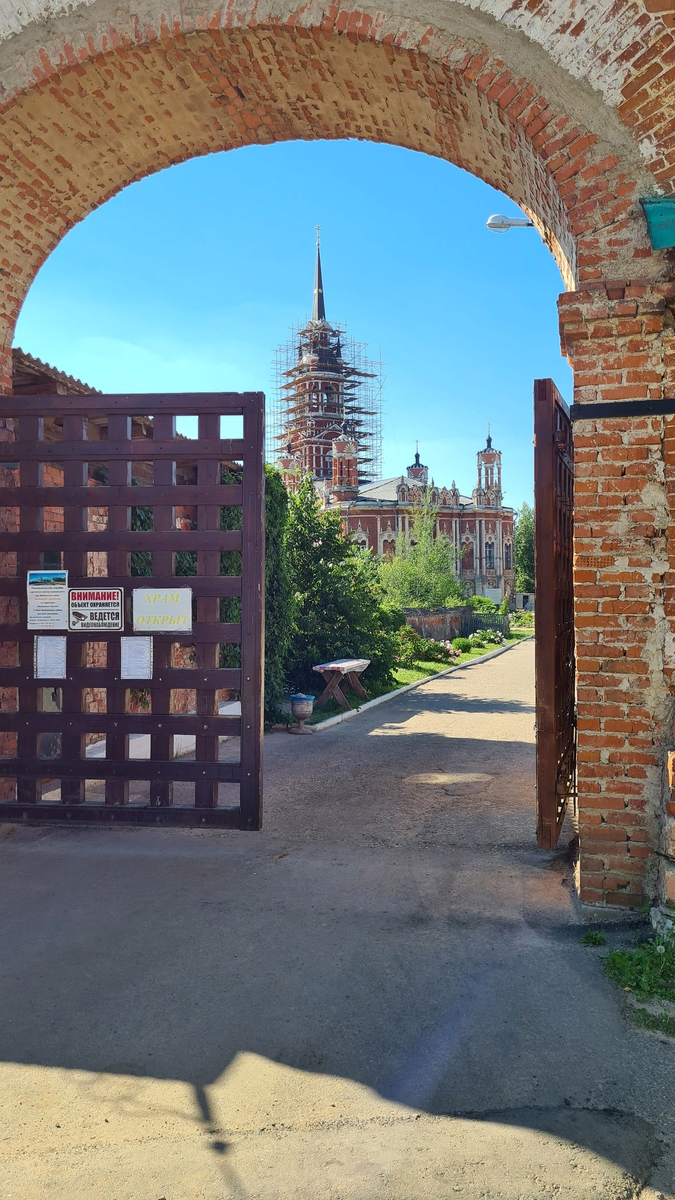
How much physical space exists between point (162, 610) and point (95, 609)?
1.68ft

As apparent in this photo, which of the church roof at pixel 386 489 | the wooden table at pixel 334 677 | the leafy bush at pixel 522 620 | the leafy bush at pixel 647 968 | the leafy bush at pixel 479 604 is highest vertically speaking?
the church roof at pixel 386 489

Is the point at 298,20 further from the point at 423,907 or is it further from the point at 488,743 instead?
the point at 488,743

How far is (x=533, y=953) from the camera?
3.93m

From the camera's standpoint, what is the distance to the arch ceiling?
4.33 meters

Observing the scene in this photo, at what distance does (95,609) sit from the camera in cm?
582

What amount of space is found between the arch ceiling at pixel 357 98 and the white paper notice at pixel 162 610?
239cm

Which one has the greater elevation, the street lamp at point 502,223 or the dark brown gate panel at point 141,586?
the street lamp at point 502,223

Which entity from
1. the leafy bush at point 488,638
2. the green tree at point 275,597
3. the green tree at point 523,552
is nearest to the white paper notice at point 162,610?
the green tree at point 275,597

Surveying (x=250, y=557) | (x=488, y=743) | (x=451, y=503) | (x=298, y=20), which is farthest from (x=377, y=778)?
(x=451, y=503)

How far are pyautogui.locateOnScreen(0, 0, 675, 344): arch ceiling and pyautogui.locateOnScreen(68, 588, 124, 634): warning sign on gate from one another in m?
2.16

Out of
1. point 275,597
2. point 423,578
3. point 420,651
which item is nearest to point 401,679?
point 420,651

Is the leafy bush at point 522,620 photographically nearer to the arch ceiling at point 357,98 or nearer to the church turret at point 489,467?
the church turret at point 489,467

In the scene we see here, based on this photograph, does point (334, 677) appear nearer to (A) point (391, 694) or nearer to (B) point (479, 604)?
(A) point (391, 694)

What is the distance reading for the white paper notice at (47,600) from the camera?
5.85 meters
